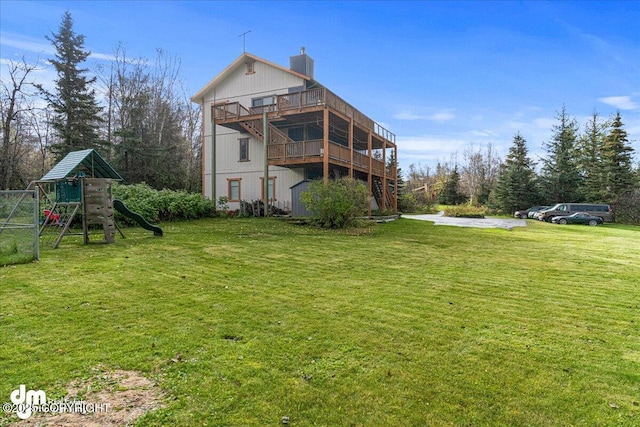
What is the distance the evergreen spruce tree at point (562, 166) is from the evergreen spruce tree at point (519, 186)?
4.13ft

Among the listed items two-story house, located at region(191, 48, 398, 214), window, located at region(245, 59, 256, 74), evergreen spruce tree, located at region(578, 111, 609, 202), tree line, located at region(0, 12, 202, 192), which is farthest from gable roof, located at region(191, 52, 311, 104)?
evergreen spruce tree, located at region(578, 111, 609, 202)

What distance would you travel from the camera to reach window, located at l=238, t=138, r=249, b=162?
24.0m

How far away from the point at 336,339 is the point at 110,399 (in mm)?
2100

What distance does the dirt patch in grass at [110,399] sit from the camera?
2.39m

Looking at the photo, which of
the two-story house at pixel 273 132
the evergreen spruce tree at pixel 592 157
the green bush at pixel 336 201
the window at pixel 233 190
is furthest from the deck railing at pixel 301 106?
the evergreen spruce tree at pixel 592 157

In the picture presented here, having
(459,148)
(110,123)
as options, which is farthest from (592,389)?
(459,148)

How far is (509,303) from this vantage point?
5.16 m

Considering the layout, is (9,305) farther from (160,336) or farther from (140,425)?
(140,425)

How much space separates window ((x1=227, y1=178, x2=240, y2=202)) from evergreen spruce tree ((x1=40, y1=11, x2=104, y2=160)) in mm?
10886

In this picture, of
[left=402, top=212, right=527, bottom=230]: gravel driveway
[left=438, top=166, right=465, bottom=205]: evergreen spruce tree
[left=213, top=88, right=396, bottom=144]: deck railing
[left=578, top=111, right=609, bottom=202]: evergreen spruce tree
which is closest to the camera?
[left=213, top=88, right=396, bottom=144]: deck railing

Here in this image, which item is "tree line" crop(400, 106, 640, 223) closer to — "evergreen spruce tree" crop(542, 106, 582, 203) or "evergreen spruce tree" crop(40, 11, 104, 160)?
"evergreen spruce tree" crop(542, 106, 582, 203)

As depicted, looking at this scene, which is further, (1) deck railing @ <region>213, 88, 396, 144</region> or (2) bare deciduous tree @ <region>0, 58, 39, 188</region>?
(2) bare deciduous tree @ <region>0, 58, 39, 188</region>

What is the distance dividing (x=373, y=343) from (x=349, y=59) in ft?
71.1

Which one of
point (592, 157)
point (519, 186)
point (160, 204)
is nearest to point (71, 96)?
point (160, 204)
